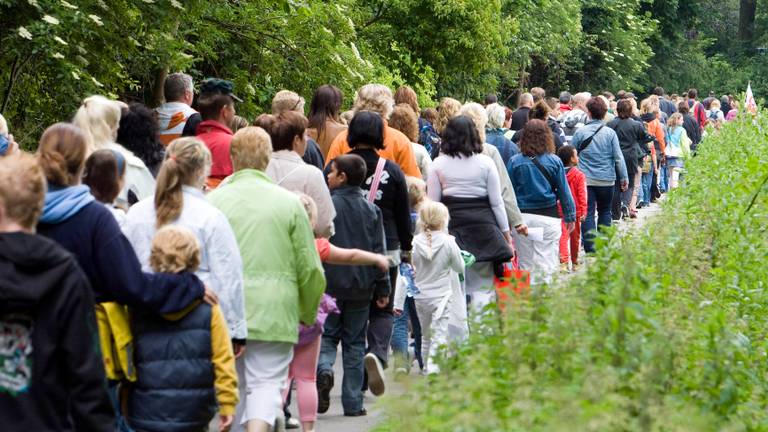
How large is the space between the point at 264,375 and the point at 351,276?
1620 mm

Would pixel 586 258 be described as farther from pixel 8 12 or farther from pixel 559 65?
pixel 559 65

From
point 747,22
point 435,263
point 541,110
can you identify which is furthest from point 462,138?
point 747,22

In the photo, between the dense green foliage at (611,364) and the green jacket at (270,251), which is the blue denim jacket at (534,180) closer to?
the dense green foliage at (611,364)

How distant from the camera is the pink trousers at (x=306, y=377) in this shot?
26.9 ft

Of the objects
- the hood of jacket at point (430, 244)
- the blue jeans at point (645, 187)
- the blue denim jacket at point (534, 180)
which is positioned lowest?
the blue jeans at point (645, 187)

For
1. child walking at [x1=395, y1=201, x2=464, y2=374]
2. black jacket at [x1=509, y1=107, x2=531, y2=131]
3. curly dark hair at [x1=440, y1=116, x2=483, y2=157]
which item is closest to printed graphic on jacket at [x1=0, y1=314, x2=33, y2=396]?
child walking at [x1=395, y1=201, x2=464, y2=374]

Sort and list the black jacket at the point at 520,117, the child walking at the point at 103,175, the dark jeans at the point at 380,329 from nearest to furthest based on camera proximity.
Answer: the child walking at the point at 103,175 < the dark jeans at the point at 380,329 < the black jacket at the point at 520,117

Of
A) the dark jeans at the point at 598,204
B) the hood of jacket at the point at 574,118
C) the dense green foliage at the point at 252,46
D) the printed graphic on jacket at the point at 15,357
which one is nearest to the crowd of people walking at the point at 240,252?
the printed graphic on jacket at the point at 15,357

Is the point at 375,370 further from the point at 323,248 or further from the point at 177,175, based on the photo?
the point at 177,175

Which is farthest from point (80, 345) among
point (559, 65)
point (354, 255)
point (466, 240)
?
point (559, 65)

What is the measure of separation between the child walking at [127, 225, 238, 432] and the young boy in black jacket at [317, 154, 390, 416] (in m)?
2.61

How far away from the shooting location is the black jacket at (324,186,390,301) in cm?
898

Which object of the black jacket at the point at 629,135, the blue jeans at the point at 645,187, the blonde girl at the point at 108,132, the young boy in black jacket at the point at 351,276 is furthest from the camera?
the blue jeans at the point at 645,187

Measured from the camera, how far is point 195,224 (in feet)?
22.5
